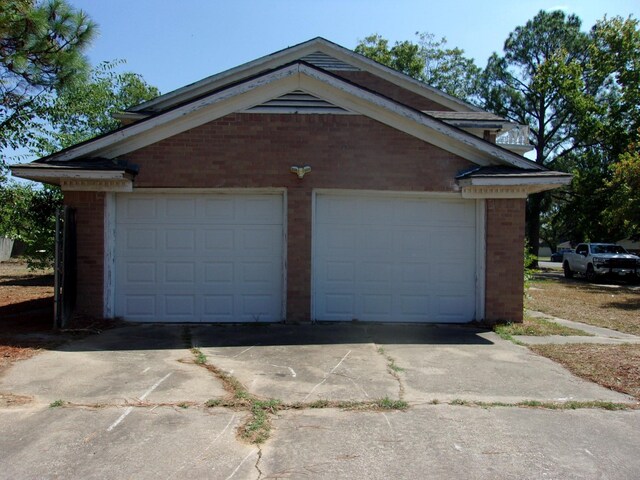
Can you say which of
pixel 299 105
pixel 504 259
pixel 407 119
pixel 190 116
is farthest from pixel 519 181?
pixel 190 116

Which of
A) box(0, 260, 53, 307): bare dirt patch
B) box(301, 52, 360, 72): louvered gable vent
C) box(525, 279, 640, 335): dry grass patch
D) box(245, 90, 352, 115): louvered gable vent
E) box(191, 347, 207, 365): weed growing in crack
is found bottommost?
box(525, 279, 640, 335): dry grass patch

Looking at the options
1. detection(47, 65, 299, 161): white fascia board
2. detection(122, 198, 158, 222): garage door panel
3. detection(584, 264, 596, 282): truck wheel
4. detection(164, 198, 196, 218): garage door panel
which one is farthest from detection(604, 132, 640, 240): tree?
detection(122, 198, 158, 222): garage door panel

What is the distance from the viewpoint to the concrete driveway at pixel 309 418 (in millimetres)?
3645

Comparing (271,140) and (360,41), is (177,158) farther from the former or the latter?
(360,41)

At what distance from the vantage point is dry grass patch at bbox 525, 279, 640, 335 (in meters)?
10.8

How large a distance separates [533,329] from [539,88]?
103 ft

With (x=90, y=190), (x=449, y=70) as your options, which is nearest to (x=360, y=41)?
(x=449, y=70)

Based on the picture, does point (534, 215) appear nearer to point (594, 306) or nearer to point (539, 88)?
point (539, 88)

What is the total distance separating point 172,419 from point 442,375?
310 centimetres

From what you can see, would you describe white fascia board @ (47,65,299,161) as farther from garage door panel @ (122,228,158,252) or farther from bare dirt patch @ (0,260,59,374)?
bare dirt patch @ (0,260,59,374)

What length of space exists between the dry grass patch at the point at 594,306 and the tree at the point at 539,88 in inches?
816

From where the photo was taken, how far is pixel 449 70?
36.0 m

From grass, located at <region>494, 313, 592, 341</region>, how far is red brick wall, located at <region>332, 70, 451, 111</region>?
6.37 m

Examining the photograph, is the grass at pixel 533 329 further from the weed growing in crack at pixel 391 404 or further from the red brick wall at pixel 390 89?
the red brick wall at pixel 390 89
